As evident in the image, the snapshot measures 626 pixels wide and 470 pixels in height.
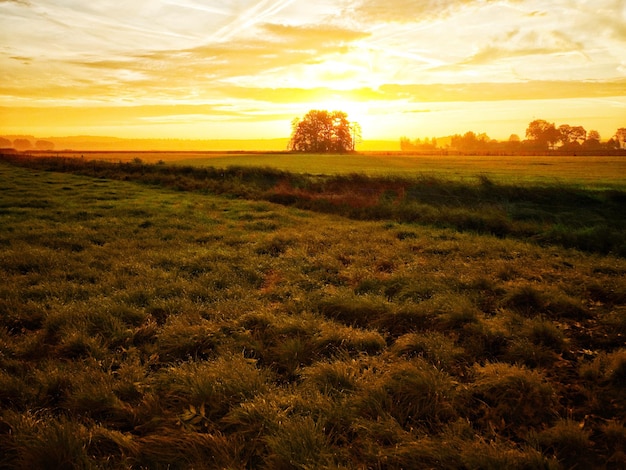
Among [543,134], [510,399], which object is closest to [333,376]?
[510,399]

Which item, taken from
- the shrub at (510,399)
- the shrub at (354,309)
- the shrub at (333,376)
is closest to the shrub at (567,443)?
the shrub at (510,399)

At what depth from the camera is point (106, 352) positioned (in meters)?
5.74

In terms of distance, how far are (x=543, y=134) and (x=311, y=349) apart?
12544 cm

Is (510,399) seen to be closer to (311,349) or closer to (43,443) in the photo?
(311,349)

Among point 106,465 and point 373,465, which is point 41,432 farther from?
point 373,465

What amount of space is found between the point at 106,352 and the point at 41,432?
6.21 ft

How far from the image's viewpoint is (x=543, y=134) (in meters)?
109

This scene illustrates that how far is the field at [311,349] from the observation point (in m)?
3.88

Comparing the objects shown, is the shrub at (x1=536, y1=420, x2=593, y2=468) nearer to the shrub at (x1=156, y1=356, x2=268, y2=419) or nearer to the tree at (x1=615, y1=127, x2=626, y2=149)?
the shrub at (x1=156, y1=356, x2=268, y2=419)

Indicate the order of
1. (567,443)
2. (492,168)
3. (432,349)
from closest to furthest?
(567,443) → (432,349) → (492,168)

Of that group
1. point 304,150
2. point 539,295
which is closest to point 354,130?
point 304,150

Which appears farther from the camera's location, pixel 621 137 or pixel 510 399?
pixel 621 137

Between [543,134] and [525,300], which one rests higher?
[543,134]

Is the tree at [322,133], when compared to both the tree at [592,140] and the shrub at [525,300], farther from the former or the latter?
the shrub at [525,300]
